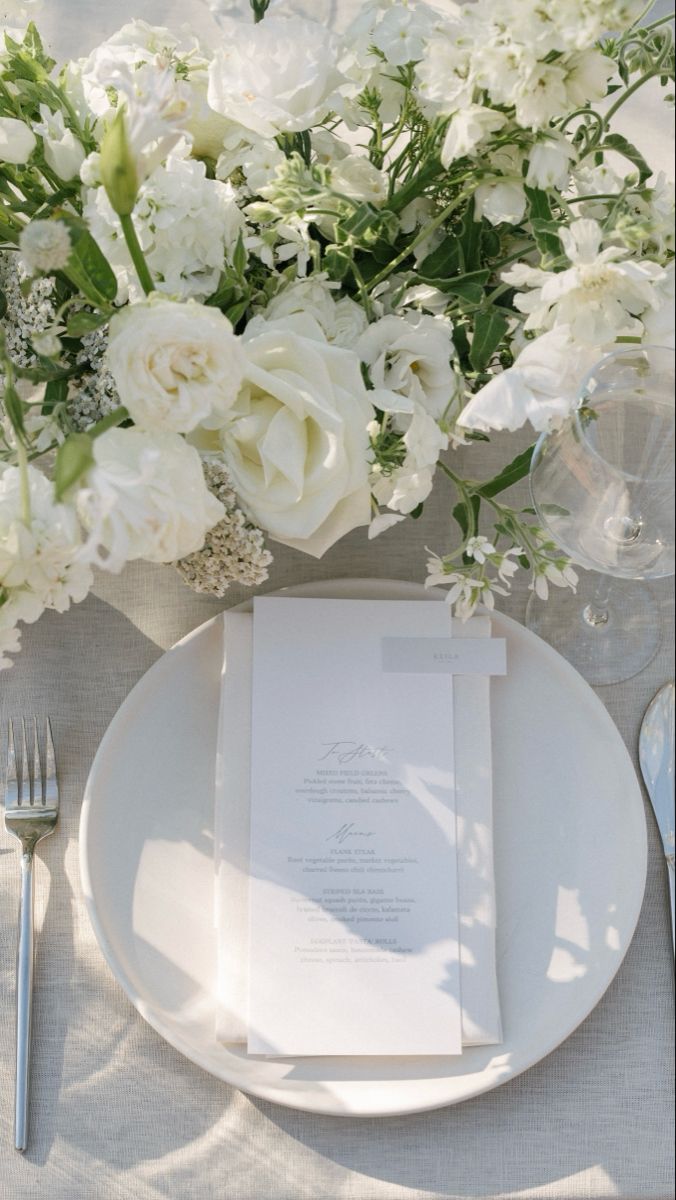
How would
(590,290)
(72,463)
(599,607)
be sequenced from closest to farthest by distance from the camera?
(72,463) < (590,290) < (599,607)

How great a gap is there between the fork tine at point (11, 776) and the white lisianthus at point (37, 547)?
0.24 meters

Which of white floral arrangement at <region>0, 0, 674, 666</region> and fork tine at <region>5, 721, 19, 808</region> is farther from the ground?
white floral arrangement at <region>0, 0, 674, 666</region>

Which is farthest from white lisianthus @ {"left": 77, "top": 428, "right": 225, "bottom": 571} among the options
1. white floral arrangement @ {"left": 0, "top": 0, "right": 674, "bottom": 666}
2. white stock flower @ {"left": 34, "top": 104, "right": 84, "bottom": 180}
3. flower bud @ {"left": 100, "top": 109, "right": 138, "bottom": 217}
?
white stock flower @ {"left": 34, "top": 104, "right": 84, "bottom": 180}

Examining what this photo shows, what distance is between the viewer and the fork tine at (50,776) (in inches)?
31.5

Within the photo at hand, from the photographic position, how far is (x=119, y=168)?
1.76 feet

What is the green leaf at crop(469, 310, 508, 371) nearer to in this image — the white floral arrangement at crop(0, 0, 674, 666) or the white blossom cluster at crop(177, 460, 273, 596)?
the white floral arrangement at crop(0, 0, 674, 666)

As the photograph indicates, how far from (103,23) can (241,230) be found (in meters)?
0.46

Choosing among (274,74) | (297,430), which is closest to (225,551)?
(297,430)

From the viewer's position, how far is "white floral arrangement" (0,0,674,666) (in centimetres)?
56

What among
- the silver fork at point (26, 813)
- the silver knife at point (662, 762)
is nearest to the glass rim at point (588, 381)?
the silver knife at point (662, 762)

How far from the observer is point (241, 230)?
0.67 m

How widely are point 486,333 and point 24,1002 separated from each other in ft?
1.90

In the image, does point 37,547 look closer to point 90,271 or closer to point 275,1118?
point 90,271

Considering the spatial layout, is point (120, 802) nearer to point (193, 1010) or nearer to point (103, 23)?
point (193, 1010)
